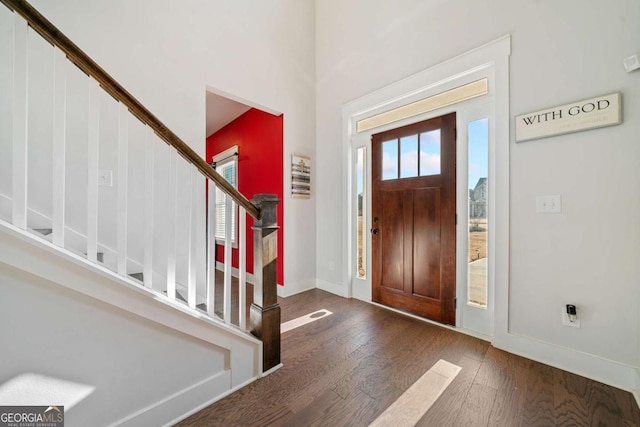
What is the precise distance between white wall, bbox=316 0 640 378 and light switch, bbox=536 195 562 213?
3 cm

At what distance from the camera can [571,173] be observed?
5.49 feet

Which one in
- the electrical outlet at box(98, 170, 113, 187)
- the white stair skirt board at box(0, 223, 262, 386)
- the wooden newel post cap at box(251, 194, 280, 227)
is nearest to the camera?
the white stair skirt board at box(0, 223, 262, 386)

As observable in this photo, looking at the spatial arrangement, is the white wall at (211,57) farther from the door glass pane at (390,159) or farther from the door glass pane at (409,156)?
the door glass pane at (409,156)

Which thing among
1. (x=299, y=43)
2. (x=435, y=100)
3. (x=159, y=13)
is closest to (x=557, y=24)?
(x=435, y=100)

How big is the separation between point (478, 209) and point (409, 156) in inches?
32.7

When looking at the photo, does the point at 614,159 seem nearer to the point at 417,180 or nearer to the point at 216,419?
the point at 417,180

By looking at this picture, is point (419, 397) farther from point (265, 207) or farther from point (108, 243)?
point (108, 243)

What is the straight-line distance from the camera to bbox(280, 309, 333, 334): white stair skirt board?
→ 2.33 meters

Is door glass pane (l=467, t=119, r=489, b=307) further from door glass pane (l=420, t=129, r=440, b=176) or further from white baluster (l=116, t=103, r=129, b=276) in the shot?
white baluster (l=116, t=103, r=129, b=276)

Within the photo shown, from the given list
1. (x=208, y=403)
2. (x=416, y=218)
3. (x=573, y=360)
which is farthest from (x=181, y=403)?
(x=573, y=360)

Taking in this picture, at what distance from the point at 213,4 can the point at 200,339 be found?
3126 mm

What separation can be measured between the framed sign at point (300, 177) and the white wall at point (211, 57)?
0.28ft

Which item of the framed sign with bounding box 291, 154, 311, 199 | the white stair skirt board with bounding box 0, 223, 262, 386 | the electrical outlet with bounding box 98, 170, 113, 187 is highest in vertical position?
the framed sign with bounding box 291, 154, 311, 199

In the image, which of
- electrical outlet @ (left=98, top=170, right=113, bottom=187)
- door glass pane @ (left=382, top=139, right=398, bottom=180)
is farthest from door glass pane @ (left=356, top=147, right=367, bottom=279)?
electrical outlet @ (left=98, top=170, right=113, bottom=187)
